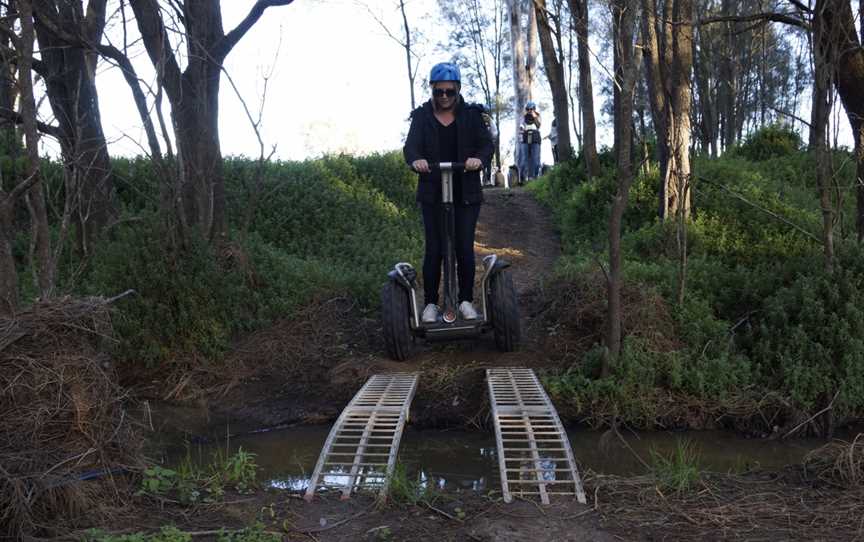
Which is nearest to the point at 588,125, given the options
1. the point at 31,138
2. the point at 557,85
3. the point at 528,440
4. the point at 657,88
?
the point at 657,88

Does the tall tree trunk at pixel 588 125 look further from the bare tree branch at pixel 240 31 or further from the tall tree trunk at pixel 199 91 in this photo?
the tall tree trunk at pixel 199 91

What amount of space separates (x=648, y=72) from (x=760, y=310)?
4.73 meters

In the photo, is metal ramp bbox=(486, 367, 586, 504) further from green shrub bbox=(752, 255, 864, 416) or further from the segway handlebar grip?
green shrub bbox=(752, 255, 864, 416)

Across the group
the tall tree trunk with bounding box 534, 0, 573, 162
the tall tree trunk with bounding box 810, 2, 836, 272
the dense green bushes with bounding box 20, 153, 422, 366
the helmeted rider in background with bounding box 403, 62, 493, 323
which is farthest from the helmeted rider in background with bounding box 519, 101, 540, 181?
the helmeted rider in background with bounding box 403, 62, 493, 323

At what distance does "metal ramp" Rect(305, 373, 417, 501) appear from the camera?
3.71 m

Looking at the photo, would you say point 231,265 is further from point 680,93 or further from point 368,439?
point 680,93

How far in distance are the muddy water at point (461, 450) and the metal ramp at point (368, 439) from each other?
223mm

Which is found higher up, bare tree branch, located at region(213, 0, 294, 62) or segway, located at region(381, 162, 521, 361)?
bare tree branch, located at region(213, 0, 294, 62)

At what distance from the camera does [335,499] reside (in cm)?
348

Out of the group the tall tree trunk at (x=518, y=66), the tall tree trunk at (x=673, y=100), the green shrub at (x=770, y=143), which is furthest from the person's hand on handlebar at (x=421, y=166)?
the tall tree trunk at (x=518, y=66)

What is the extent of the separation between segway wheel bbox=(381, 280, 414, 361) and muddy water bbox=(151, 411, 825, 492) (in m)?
0.89

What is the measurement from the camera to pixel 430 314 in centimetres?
597

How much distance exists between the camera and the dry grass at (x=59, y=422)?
2988mm

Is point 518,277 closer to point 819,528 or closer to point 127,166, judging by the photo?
point 819,528
